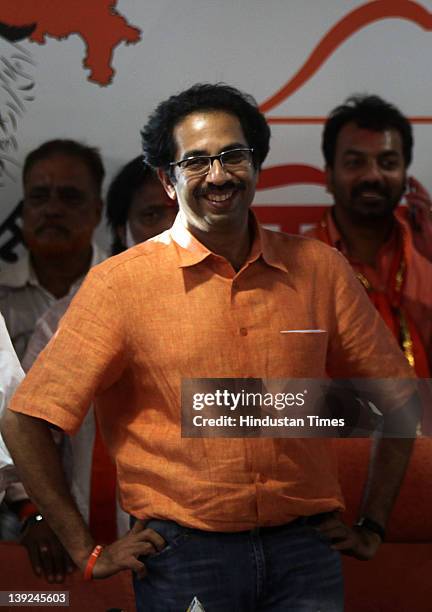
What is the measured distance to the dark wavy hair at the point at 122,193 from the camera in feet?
6.59

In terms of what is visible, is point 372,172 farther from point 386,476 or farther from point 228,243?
point 386,476

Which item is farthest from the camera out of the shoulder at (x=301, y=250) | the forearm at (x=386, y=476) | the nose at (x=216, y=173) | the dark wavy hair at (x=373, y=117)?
the dark wavy hair at (x=373, y=117)

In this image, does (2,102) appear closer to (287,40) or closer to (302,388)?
(287,40)

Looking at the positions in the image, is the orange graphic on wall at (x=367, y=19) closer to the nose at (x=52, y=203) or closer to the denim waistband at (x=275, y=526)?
the nose at (x=52, y=203)

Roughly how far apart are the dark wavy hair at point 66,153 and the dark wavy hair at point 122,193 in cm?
5

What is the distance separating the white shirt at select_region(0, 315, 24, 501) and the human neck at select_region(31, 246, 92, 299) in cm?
23

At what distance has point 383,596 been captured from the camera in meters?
2.10

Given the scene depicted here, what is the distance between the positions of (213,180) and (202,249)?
15 cm

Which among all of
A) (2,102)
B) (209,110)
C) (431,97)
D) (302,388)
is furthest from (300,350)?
(2,102)

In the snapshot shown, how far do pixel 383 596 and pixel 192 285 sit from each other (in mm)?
1025

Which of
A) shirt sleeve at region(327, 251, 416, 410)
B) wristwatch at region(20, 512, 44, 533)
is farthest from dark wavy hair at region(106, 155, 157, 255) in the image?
wristwatch at region(20, 512, 44, 533)

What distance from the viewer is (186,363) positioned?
169 cm

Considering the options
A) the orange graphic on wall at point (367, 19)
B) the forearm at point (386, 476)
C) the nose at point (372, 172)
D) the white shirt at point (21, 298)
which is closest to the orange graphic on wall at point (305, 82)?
the orange graphic on wall at point (367, 19)

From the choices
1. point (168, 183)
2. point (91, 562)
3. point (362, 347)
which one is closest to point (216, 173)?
point (168, 183)
